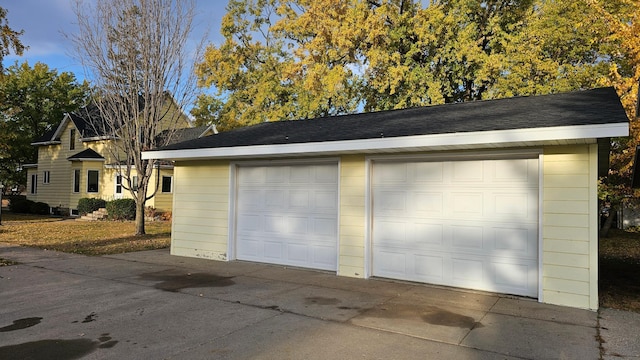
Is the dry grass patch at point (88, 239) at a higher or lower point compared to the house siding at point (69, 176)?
lower

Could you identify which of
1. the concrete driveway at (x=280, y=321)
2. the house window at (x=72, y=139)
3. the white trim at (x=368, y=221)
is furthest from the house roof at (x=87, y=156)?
the white trim at (x=368, y=221)

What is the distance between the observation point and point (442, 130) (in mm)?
6508

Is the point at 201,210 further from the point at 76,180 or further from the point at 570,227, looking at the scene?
the point at 76,180

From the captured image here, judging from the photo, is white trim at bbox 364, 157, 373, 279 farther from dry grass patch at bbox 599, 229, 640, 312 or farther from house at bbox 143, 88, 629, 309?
dry grass patch at bbox 599, 229, 640, 312

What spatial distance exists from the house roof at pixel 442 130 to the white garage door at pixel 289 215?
0.78 metres

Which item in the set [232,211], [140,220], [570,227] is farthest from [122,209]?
[570,227]

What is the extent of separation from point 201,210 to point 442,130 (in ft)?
19.3

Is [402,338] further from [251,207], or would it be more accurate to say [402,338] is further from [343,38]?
[343,38]

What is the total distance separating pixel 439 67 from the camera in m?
18.5

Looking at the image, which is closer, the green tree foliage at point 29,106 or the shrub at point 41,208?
the shrub at point 41,208

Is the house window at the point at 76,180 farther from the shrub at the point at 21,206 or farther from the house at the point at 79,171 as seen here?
the shrub at the point at 21,206

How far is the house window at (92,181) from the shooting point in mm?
23153

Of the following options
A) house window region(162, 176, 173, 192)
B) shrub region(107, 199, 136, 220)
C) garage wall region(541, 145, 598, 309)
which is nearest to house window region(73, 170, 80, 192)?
shrub region(107, 199, 136, 220)

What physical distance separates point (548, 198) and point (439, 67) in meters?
13.6
